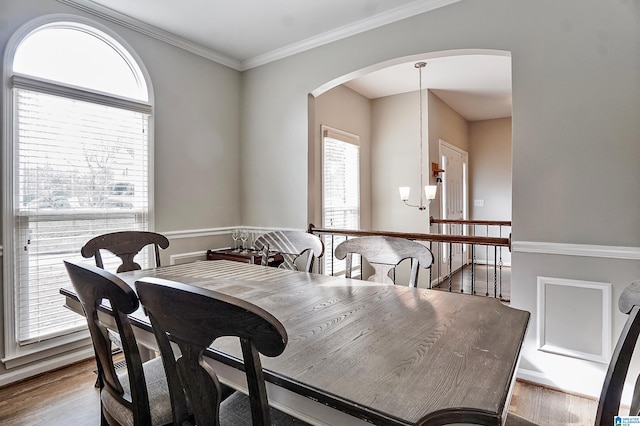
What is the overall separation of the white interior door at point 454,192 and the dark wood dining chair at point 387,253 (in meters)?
3.83

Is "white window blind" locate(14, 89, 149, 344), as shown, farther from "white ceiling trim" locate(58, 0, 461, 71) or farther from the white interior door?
the white interior door

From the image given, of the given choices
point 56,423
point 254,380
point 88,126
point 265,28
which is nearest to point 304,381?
point 254,380

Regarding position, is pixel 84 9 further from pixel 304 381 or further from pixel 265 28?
pixel 304 381

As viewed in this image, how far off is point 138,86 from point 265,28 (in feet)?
4.12

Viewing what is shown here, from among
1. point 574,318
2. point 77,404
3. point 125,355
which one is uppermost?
point 125,355

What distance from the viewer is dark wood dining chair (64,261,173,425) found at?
95 centimetres

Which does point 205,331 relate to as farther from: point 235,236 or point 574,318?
point 235,236

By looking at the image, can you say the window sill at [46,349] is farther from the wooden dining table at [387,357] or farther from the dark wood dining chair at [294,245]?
the wooden dining table at [387,357]

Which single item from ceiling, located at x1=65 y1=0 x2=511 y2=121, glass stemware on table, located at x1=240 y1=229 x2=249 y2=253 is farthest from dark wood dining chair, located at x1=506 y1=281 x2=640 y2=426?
glass stemware on table, located at x1=240 y1=229 x2=249 y2=253

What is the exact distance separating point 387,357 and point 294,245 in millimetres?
1424

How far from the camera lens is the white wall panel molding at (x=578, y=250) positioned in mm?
A: 2076

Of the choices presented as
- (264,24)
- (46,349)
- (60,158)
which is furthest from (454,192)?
(46,349)

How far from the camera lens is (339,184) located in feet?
15.7

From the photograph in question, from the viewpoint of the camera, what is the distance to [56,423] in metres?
1.98
